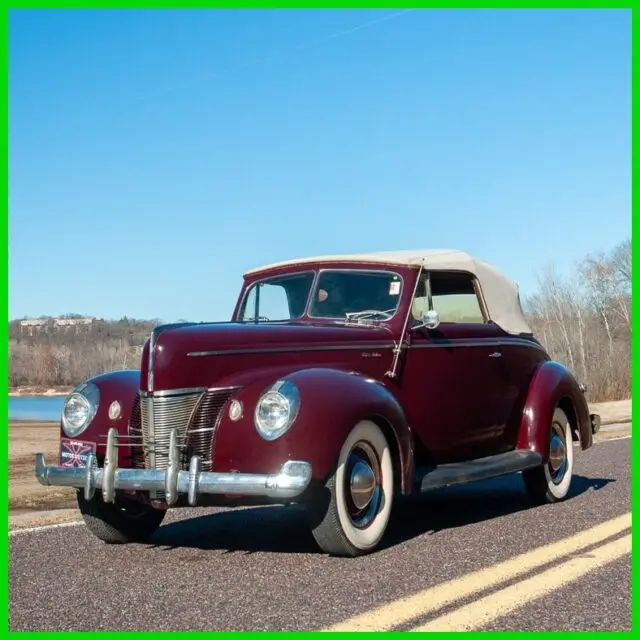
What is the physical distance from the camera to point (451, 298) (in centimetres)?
783

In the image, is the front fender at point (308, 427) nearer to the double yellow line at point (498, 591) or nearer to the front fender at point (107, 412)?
the front fender at point (107, 412)

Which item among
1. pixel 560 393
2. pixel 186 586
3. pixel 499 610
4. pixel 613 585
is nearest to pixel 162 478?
pixel 186 586

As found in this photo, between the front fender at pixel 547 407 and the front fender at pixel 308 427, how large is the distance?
268cm

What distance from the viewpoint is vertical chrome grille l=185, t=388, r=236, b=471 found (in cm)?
562

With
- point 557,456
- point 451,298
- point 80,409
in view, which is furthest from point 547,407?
point 80,409

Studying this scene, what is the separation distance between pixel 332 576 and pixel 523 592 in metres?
1.06

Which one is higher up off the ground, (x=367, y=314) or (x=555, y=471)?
(x=367, y=314)

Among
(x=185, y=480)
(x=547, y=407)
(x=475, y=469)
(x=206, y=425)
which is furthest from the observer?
(x=547, y=407)

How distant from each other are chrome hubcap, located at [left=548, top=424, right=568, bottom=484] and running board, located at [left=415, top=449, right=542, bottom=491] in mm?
439

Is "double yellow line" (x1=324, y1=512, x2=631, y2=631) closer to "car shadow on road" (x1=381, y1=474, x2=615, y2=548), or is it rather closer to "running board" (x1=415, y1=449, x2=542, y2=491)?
"running board" (x1=415, y1=449, x2=542, y2=491)

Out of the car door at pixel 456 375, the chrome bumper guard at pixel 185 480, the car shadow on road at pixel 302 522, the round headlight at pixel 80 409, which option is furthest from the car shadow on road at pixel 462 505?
the round headlight at pixel 80 409

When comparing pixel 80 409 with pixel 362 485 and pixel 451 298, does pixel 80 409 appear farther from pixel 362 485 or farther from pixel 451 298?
pixel 451 298

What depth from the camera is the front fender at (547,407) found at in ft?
26.6

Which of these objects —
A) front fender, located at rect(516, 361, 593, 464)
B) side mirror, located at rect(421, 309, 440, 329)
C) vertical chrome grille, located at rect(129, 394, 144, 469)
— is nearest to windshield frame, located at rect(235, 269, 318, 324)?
side mirror, located at rect(421, 309, 440, 329)
